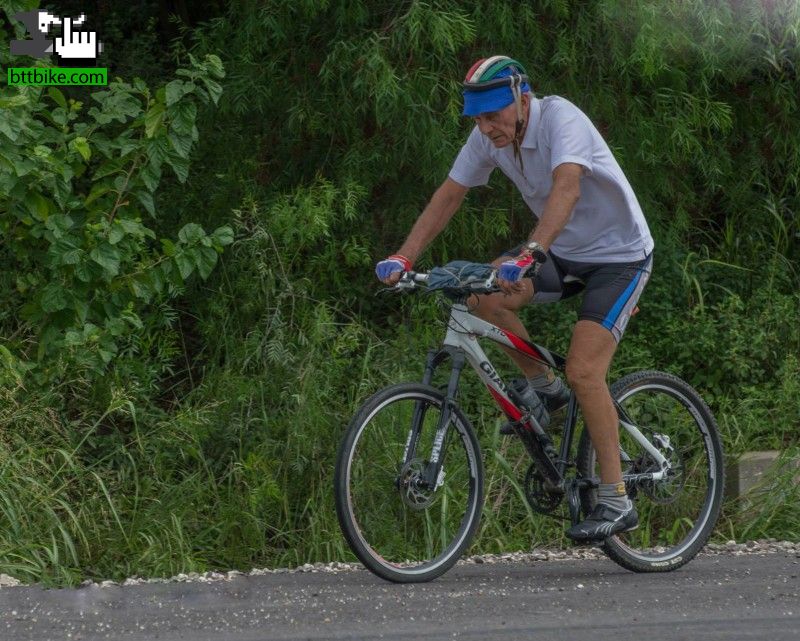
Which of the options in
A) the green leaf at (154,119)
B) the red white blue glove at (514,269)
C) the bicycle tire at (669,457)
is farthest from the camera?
the green leaf at (154,119)

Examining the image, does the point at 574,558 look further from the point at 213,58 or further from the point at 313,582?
the point at 213,58

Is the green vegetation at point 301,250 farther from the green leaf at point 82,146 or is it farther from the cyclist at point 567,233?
the cyclist at point 567,233

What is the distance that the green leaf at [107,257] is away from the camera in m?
7.00

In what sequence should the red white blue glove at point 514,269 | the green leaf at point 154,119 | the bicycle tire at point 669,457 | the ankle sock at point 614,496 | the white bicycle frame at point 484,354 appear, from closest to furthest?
the red white blue glove at point 514,269 → the white bicycle frame at point 484,354 → the ankle sock at point 614,496 → the bicycle tire at point 669,457 → the green leaf at point 154,119

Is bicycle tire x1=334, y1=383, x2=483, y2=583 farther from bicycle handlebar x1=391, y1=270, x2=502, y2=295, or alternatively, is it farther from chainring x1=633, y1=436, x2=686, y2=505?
chainring x1=633, y1=436, x2=686, y2=505

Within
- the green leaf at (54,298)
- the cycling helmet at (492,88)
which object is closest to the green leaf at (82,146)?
the green leaf at (54,298)

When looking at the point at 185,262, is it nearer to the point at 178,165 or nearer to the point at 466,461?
the point at 178,165

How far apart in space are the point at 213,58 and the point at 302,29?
1.82m

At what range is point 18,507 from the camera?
669cm

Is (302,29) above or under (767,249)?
above

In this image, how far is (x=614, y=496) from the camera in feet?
19.5

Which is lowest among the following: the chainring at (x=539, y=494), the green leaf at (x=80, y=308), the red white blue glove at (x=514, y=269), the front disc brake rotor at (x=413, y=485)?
the chainring at (x=539, y=494)

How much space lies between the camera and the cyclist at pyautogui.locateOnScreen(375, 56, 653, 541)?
5613 millimetres

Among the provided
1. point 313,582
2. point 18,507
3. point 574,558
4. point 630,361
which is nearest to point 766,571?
point 574,558
